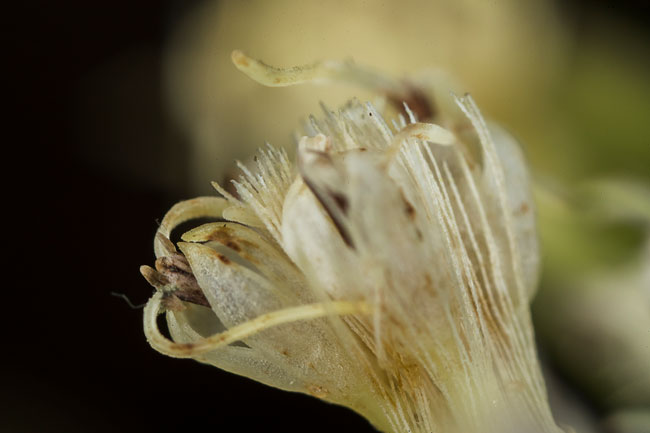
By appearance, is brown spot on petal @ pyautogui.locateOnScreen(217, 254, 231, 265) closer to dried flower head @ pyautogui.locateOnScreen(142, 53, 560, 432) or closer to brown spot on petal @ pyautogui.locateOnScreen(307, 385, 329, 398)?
dried flower head @ pyautogui.locateOnScreen(142, 53, 560, 432)

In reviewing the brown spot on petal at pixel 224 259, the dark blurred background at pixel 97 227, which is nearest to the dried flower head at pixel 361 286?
the brown spot on petal at pixel 224 259

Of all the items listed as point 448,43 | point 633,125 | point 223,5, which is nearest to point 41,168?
point 223,5

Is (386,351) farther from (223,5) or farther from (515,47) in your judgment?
(223,5)

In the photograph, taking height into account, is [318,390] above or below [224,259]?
below

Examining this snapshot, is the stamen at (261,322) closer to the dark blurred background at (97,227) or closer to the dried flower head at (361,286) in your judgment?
the dried flower head at (361,286)

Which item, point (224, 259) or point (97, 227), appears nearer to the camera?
point (224, 259)

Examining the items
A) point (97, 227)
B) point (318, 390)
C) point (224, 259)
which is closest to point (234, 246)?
point (224, 259)

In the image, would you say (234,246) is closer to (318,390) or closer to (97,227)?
(318,390)
